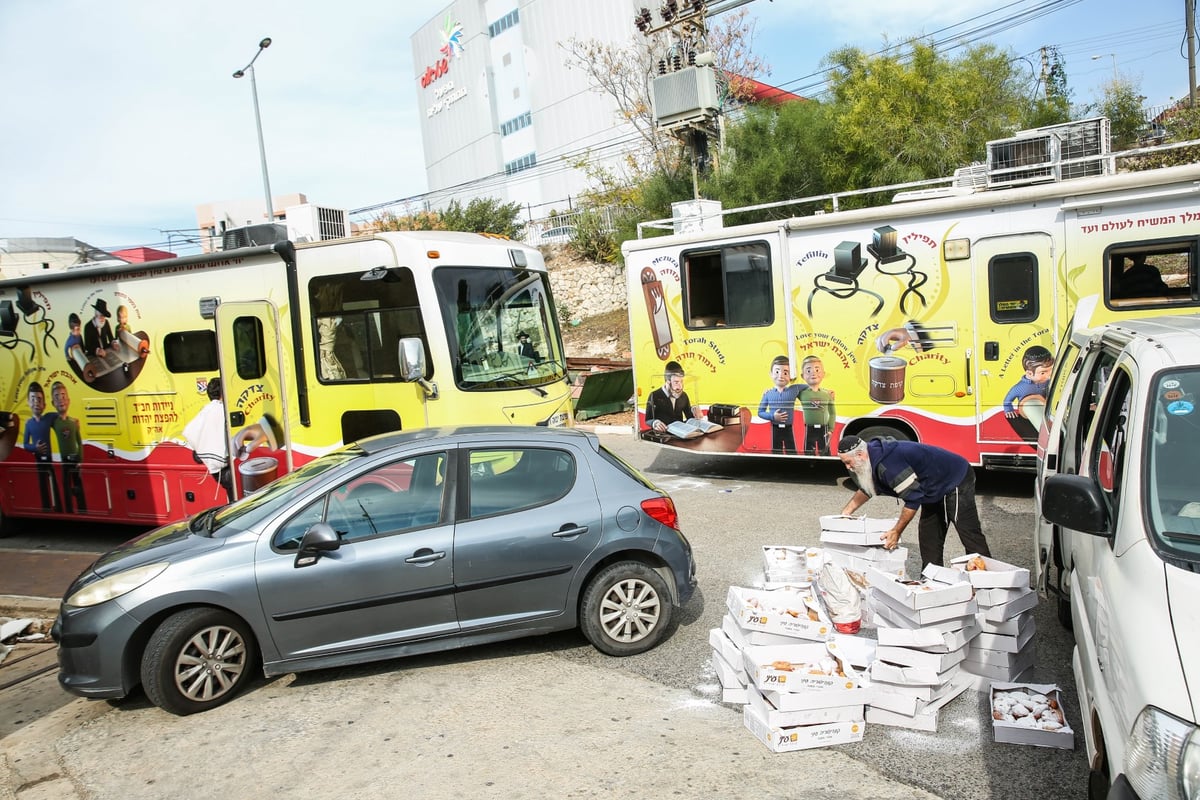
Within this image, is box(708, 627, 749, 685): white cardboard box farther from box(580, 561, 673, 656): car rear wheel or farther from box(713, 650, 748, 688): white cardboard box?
box(580, 561, 673, 656): car rear wheel

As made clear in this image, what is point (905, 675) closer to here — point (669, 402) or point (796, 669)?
point (796, 669)

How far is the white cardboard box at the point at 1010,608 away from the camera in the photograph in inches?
182

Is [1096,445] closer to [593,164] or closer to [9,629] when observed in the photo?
[9,629]

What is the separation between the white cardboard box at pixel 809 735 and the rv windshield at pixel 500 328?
15.9ft

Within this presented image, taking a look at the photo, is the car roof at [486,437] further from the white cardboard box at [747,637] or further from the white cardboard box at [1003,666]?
the white cardboard box at [1003,666]

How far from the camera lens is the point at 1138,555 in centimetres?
301

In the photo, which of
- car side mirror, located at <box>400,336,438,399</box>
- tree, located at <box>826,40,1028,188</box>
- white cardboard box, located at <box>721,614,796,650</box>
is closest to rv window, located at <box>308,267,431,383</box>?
car side mirror, located at <box>400,336,438,399</box>

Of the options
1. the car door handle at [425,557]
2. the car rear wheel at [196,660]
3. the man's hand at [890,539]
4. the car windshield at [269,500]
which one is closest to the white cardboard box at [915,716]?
the man's hand at [890,539]

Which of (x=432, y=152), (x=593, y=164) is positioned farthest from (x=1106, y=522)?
(x=432, y=152)

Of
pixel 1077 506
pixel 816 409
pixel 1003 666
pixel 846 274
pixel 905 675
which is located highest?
pixel 846 274

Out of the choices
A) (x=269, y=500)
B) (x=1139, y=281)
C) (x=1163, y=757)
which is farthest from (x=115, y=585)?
(x=1139, y=281)

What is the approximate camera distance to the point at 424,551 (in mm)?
5246

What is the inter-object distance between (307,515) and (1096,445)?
175 inches

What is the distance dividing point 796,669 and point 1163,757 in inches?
84.3
